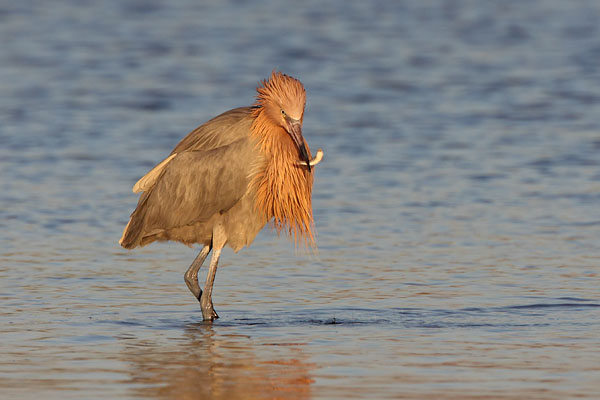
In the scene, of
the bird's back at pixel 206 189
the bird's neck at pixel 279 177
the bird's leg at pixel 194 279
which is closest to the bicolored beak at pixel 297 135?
the bird's neck at pixel 279 177

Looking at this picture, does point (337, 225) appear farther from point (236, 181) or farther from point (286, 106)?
point (286, 106)

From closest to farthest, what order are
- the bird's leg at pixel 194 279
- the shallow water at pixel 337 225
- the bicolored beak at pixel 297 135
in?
the shallow water at pixel 337 225 < the bicolored beak at pixel 297 135 < the bird's leg at pixel 194 279

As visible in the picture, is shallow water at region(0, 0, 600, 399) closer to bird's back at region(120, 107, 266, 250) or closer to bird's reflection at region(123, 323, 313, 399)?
bird's reflection at region(123, 323, 313, 399)

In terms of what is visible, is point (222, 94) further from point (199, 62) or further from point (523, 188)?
point (523, 188)

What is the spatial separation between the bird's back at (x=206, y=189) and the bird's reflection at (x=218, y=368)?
125 centimetres

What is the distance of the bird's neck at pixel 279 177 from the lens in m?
9.42

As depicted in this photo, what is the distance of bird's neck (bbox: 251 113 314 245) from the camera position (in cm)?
942

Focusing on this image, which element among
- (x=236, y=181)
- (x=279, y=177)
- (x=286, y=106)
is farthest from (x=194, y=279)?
(x=286, y=106)

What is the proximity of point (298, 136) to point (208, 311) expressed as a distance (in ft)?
4.57

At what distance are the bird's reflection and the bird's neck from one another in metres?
1.27

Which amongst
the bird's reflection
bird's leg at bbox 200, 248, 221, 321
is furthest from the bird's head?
the bird's reflection

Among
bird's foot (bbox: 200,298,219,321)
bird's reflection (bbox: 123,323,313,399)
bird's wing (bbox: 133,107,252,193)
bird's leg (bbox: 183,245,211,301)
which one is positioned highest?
bird's wing (bbox: 133,107,252,193)

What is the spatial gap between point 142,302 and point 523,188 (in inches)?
212

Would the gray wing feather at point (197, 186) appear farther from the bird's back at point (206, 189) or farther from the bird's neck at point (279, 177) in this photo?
the bird's neck at point (279, 177)
